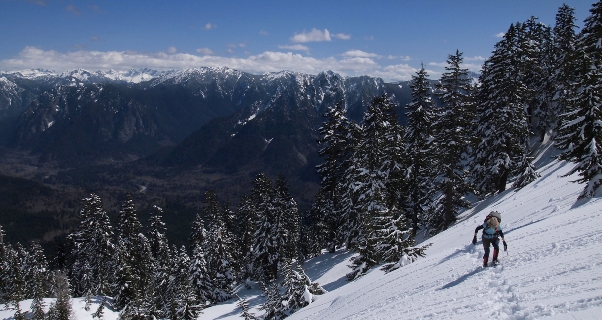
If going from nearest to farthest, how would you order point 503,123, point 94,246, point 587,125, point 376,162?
point 587,125 → point 503,123 → point 376,162 → point 94,246

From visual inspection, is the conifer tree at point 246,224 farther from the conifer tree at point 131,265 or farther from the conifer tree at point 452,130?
the conifer tree at point 452,130

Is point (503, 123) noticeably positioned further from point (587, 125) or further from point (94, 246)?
point (94, 246)

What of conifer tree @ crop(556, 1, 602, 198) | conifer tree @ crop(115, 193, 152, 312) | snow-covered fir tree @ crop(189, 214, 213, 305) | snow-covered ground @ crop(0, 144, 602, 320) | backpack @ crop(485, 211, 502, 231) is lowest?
snow-covered fir tree @ crop(189, 214, 213, 305)

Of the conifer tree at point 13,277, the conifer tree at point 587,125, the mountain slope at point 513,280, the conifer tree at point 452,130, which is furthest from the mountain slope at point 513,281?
the conifer tree at point 13,277

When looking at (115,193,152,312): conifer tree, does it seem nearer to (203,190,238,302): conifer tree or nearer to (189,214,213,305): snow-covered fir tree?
(189,214,213,305): snow-covered fir tree

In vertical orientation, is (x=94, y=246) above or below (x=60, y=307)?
below

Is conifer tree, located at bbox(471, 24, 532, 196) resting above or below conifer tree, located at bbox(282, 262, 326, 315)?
above

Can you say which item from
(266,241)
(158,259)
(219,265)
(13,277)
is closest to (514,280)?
(266,241)

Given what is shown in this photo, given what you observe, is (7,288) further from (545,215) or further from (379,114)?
(545,215)

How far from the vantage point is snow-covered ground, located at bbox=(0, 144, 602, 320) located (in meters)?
7.86

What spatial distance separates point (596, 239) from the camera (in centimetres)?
1034

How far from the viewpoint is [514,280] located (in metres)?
9.66

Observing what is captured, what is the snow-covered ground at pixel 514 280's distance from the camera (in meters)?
7.86

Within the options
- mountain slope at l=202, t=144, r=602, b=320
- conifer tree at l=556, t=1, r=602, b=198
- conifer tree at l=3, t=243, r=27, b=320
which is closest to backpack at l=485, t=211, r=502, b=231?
mountain slope at l=202, t=144, r=602, b=320
